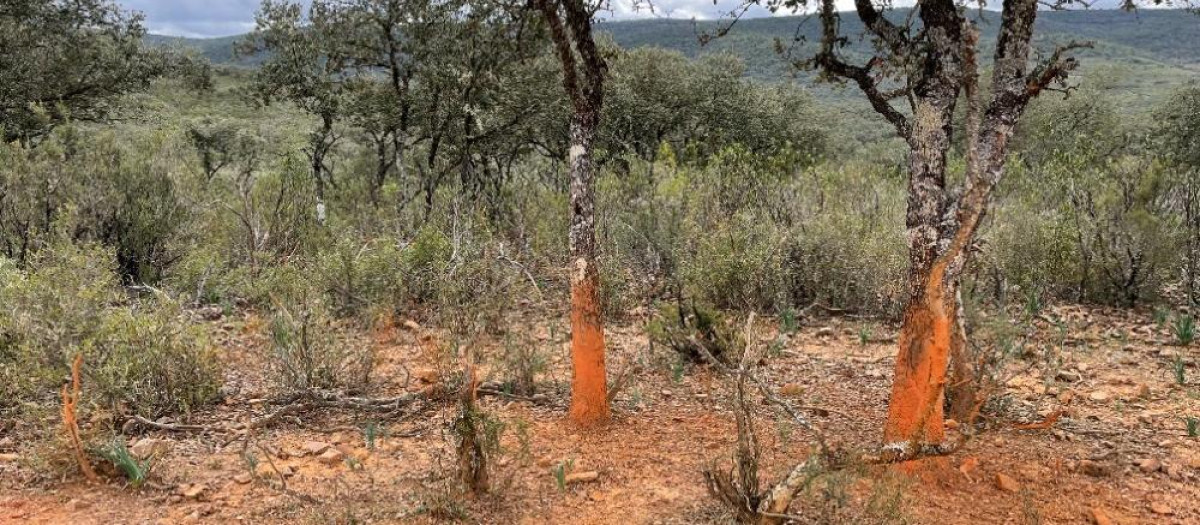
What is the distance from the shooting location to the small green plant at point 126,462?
418cm

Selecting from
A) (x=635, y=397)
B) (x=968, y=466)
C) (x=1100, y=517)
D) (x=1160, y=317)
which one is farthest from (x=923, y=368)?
(x=1160, y=317)

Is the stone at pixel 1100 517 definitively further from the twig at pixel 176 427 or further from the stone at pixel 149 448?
the twig at pixel 176 427

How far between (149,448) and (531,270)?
6.01 metres

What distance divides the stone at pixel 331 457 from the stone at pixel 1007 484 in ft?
13.1

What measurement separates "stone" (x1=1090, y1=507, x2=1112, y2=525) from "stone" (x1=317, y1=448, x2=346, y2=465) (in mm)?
4357

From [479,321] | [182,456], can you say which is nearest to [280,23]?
[479,321]

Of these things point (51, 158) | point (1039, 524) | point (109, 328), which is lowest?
point (1039, 524)

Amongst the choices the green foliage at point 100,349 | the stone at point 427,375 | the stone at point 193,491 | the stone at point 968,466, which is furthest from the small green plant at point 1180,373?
the green foliage at point 100,349

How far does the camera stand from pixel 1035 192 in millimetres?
11117

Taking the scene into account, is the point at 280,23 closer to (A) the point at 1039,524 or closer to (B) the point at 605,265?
(B) the point at 605,265

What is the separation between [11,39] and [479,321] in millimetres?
11550

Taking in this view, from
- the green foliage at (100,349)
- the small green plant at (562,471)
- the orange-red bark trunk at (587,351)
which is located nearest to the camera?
the small green plant at (562,471)

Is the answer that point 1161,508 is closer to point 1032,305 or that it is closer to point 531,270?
point 1032,305

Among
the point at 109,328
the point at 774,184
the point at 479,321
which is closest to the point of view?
the point at 109,328
